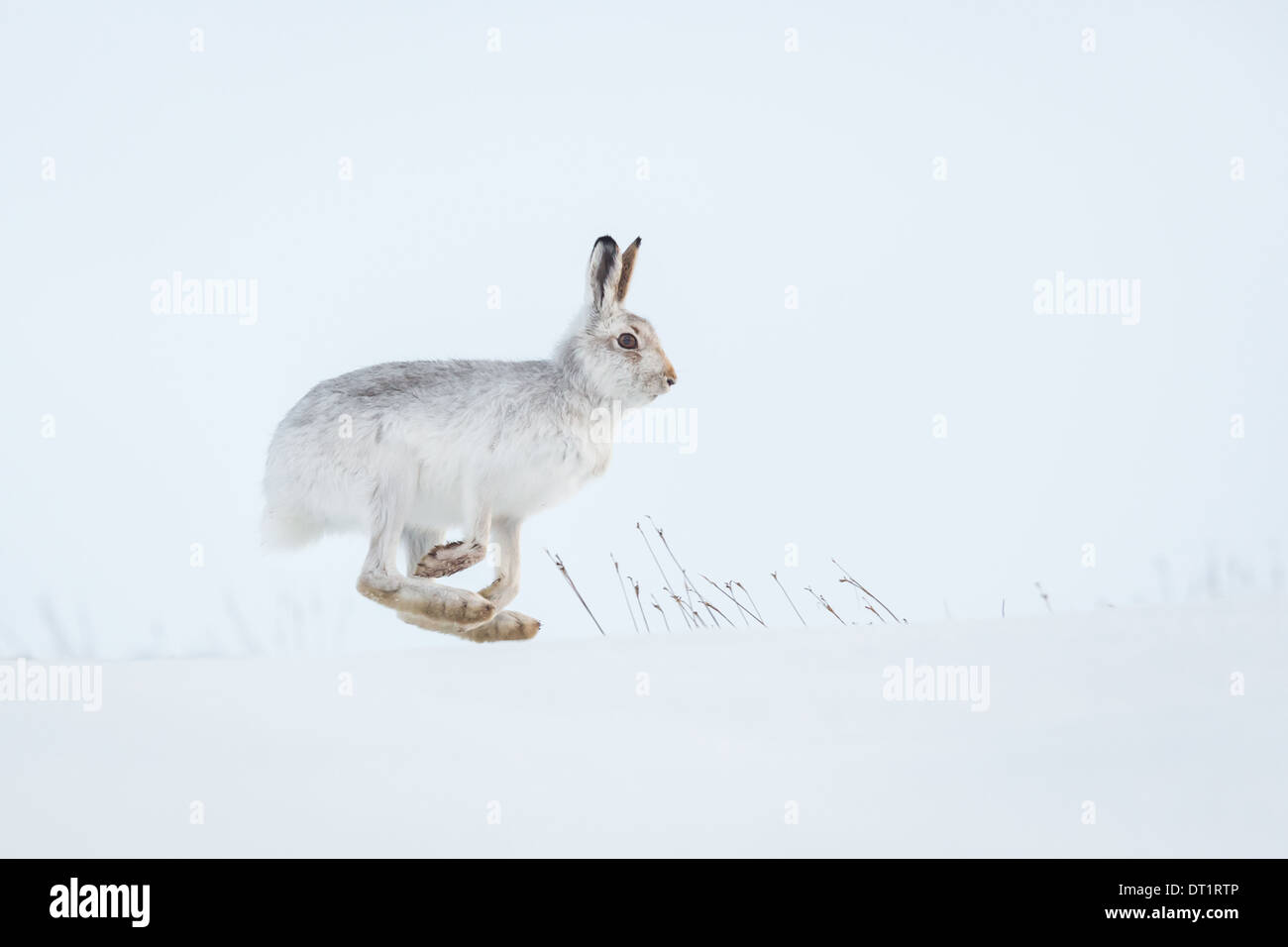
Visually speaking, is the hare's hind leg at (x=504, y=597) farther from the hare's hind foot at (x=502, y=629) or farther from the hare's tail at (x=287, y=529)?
the hare's tail at (x=287, y=529)

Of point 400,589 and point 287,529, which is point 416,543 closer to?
point 287,529

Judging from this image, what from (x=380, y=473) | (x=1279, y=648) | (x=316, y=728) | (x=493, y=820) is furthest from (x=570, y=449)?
(x=1279, y=648)

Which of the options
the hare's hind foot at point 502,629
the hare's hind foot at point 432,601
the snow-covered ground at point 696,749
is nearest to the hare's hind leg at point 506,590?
the hare's hind foot at point 502,629

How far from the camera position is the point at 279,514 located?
6746 mm

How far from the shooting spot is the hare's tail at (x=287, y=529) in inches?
266

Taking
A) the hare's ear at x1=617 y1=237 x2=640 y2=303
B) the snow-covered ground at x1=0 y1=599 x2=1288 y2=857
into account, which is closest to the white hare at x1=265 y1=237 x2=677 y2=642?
the hare's ear at x1=617 y1=237 x2=640 y2=303

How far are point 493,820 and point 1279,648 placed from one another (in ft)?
10.3

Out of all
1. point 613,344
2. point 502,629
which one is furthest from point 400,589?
point 613,344

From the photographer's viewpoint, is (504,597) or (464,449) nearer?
(464,449)

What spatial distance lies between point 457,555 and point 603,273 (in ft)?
5.12

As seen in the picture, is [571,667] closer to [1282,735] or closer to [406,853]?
[406,853]

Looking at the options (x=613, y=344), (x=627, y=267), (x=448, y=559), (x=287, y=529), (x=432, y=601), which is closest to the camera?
(x=432, y=601)

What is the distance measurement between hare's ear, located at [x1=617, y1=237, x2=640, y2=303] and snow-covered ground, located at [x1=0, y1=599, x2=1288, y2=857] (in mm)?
1831

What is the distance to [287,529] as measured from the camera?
22.4 ft
